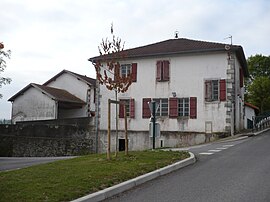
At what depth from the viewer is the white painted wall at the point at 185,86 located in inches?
1000

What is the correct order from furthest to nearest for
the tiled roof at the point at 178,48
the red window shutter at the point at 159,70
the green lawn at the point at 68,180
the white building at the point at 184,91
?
the red window shutter at the point at 159,70 < the tiled roof at the point at 178,48 < the white building at the point at 184,91 < the green lawn at the point at 68,180

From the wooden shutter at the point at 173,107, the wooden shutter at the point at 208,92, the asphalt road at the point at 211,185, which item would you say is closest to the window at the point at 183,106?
the wooden shutter at the point at 173,107

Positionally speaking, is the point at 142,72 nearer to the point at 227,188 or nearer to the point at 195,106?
the point at 195,106

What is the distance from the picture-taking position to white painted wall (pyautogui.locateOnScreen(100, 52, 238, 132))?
2539 cm

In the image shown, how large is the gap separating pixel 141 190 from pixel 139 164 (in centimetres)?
256

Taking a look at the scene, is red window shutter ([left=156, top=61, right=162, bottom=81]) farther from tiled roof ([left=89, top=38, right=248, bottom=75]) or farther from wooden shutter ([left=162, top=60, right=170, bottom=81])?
tiled roof ([left=89, top=38, right=248, bottom=75])

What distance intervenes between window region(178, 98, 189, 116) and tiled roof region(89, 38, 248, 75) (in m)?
3.39

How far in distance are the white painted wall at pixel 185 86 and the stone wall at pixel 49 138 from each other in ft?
10.1

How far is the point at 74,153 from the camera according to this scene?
2791 cm

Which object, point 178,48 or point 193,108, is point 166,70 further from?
point 193,108

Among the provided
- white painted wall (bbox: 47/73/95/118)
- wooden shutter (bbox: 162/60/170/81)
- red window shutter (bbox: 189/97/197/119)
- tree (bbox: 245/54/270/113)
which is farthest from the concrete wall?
tree (bbox: 245/54/270/113)

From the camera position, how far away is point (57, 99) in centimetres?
3341

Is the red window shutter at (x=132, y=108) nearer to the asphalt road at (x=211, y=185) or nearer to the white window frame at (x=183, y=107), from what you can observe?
the white window frame at (x=183, y=107)

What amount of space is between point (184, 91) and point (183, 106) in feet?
3.54
